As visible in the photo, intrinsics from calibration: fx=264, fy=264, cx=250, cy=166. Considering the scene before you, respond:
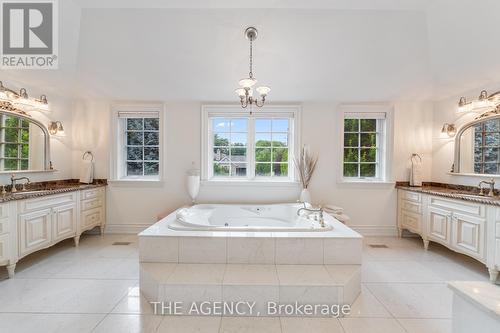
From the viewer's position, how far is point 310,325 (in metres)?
1.92

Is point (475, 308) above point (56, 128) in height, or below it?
below

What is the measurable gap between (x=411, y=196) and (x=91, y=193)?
4650 mm

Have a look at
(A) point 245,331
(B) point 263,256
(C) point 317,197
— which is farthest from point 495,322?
(C) point 317,197

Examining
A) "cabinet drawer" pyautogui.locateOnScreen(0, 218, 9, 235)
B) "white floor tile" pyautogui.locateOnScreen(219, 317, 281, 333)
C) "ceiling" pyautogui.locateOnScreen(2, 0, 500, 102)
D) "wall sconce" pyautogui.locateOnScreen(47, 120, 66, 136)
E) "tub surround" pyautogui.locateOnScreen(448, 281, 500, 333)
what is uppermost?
"ceiling" pyautogui.locateOnScreen(2, 0, 500, 102)

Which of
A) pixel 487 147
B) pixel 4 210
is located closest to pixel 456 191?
pixel 487 147

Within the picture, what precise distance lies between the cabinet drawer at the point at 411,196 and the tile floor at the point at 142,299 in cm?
74

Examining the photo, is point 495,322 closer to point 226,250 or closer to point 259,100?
point 226,250

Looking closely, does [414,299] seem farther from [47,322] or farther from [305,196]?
[47,322]

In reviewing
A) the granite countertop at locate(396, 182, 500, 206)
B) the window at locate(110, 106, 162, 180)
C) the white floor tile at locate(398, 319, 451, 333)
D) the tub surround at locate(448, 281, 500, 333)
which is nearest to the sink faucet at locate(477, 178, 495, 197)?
the granite countertop at locate(396, 182, 500, 206)

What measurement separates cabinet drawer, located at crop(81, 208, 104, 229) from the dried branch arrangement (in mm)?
3130

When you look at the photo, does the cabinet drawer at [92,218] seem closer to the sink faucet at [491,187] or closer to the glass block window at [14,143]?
the glass block window at [14,143]

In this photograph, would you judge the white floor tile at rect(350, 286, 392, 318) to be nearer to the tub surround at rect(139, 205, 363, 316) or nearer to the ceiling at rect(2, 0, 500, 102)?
the tub surround at rect(139, 205, 363, 316)

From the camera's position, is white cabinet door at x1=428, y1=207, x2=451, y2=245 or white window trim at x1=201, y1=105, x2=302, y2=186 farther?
Answer: white window trim at x1=201, y1=105, x2=302, y2=186

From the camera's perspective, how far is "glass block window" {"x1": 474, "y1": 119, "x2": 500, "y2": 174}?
3.23 meters
